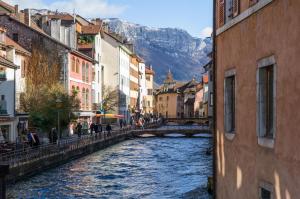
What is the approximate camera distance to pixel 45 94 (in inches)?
2048

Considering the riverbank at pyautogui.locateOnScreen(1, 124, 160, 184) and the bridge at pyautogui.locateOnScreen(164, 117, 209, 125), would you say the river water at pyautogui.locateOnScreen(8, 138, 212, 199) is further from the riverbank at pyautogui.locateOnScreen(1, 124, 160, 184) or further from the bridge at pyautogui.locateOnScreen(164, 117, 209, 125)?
the bridge at pyautogui.locateOnScreen(164, 117, 209, 125)

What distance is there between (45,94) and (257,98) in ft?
134

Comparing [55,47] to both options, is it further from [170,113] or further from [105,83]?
[170,113]

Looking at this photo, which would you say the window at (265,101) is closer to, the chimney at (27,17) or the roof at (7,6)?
the chimney at (27,17)

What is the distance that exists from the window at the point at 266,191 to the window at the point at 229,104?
2.91 m

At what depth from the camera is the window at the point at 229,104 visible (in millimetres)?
15375

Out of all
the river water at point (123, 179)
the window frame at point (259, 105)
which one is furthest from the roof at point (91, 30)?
the window frame at point (259, 105)

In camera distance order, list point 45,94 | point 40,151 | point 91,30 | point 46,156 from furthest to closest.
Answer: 1. point 91,30
2. point 45,94
3. point 46,156
4. point 40,151

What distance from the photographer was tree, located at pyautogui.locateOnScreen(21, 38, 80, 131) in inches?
1884

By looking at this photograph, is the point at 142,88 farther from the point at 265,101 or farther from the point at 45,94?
the point at 265,101

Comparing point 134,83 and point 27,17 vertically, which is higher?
point 27,17

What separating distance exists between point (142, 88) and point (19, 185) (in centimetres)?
12090

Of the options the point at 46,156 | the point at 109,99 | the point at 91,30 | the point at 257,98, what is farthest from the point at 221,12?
the point at 109,99

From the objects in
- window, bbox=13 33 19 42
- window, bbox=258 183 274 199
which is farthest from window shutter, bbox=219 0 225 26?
window, bbox=13 33 19 42
